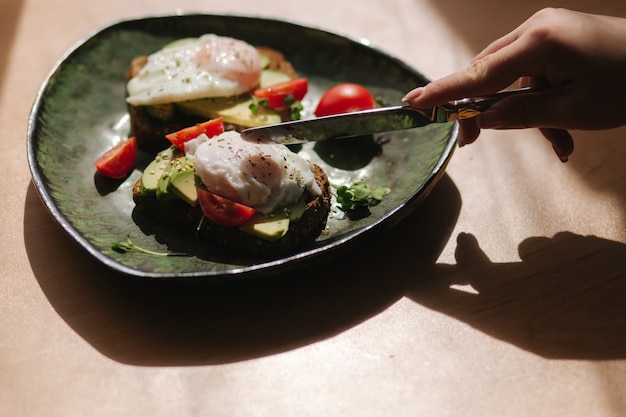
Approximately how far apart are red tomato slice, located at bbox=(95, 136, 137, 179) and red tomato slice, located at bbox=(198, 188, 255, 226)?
55 cm

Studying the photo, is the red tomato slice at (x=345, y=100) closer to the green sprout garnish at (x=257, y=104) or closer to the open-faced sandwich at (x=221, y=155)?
the open-faced sandwich at (x=221, y=155)

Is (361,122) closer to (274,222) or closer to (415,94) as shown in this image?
(415,94)

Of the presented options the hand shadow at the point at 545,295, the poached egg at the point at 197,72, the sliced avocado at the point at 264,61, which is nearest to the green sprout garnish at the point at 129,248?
the poached egg at the point at 197,72

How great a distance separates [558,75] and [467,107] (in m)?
0.32

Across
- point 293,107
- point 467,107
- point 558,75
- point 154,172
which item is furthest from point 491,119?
point 154,172

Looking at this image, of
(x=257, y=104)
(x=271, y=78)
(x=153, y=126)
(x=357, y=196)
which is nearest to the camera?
(x=357, y=196)

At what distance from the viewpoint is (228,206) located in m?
2.25

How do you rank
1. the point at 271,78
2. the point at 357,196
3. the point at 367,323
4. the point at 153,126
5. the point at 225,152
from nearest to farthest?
the point at 367,323 < the point at 225,152 < the point at 357,196 < the point at 153,126 < the point at 271,78

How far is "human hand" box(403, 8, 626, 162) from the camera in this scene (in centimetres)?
195

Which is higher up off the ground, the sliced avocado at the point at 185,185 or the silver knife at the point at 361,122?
the silver knife at the point at 361,122

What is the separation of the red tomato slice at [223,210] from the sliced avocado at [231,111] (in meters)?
0.69

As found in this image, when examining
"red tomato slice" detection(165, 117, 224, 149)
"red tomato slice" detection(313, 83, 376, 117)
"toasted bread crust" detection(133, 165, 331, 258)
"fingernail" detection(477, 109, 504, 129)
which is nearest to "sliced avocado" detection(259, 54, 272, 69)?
"red tomato slice" detection(313, 83, 376, 117)

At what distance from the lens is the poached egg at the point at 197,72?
2.81m

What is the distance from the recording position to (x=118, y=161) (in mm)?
2619
